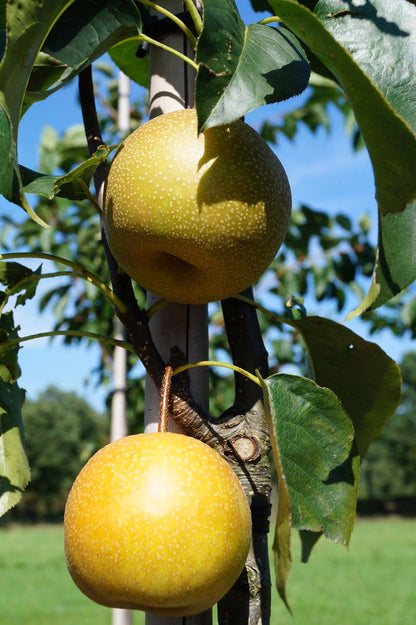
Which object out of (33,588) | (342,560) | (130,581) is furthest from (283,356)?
(342,560)

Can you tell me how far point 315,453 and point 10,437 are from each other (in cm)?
46

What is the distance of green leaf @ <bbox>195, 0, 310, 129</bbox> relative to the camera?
693 mm

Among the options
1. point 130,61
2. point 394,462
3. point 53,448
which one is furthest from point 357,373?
point 394,462

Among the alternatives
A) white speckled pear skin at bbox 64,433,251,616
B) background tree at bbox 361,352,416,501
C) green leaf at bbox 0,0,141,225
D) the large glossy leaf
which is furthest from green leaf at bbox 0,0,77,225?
background tree at bbox 361,352,416,501

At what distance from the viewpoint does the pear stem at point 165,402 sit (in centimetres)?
80

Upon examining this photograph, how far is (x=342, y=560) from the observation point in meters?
14.4

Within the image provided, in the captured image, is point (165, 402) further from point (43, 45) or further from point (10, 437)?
point (43, 45)

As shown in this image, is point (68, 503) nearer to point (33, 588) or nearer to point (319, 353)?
point (319, 353)

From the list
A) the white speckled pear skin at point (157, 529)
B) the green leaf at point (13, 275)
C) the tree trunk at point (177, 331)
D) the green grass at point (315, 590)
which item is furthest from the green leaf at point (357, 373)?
the green grass at point (315, 590)

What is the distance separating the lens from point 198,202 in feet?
2.50

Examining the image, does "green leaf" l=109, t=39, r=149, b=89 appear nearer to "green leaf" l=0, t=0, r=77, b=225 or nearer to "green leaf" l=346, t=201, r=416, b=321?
"green leaf" l=0, t=0, r=77, b=225

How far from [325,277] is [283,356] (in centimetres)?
81

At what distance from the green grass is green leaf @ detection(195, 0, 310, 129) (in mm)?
7943

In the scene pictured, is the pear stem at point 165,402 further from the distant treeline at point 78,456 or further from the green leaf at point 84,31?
the distant treeline at point 78,456
